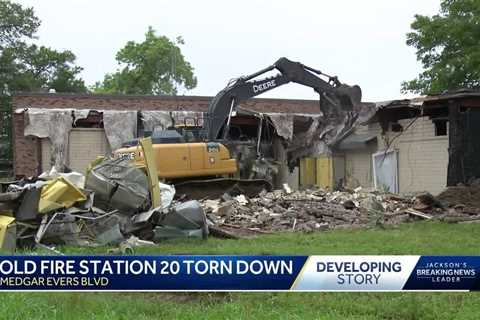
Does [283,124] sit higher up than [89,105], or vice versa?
[89,105]

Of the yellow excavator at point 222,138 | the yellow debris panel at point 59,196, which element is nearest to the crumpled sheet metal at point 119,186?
the yellow debris panel at point 59,196

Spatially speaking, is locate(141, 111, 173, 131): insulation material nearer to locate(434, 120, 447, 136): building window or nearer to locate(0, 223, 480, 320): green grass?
locate(434, 120, 447, 136): building window

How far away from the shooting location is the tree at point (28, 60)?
5075cm

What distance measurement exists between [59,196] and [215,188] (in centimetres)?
889

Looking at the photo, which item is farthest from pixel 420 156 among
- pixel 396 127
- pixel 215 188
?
pixel 215 188

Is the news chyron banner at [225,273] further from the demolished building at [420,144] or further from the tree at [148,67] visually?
the tree at [148,67]

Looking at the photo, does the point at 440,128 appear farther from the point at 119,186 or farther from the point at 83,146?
the point at 83,146

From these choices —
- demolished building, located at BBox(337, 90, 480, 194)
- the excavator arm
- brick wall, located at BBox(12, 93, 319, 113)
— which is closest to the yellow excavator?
the excavator arm

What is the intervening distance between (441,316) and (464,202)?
1097cm

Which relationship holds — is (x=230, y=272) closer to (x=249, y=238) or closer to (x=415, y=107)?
(x=249, y=238)

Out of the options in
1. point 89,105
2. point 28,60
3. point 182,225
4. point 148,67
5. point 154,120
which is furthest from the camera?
point 148,67

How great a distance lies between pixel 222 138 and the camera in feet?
71.4

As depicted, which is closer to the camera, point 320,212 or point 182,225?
point 182,225

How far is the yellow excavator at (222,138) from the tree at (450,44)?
38.0ft
